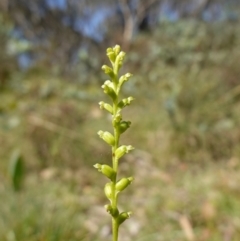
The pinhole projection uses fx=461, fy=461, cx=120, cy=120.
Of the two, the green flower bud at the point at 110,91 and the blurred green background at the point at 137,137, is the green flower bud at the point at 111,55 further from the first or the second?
the blurred green background at the point at 137,137

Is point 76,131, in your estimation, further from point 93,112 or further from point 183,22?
point 183,22

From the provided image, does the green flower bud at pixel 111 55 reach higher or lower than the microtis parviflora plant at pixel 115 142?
higher

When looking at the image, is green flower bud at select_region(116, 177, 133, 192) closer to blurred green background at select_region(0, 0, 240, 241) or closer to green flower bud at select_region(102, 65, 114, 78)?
green flower bud at select_region(102, 65, 114, 78)

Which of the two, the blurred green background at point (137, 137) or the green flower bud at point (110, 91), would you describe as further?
the blurred green background at point (137, 137)

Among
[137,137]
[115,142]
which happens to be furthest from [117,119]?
[137,137]

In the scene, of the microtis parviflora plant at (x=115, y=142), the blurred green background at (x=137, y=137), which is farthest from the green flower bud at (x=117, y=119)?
the blurred green background at (x=137, y=137)

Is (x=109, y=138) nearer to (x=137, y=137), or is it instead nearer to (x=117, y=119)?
(x=117, y=119)

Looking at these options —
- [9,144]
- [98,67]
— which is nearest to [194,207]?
[9,144]

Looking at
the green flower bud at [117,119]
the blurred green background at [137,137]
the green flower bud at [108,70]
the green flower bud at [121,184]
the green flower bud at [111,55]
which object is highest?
the blurred green background at [137,137]
